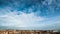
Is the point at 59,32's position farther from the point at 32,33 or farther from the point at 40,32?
Result: the point at 32,33

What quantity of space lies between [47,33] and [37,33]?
381 millimetres

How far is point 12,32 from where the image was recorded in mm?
3285

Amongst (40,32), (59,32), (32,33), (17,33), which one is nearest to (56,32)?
(59,32)

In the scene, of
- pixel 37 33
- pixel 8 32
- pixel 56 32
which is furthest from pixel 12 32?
pixel 56 32

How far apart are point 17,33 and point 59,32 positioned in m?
1.60

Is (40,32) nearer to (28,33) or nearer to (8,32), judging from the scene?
(28,33)

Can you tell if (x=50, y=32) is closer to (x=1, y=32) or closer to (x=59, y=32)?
(x=59, y=32)

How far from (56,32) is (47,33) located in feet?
1.14

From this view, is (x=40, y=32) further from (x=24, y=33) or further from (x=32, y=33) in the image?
(x=24, y=33)

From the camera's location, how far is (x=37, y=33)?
3277 millimetres

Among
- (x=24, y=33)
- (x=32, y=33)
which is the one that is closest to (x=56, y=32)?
(x=32, y=33)

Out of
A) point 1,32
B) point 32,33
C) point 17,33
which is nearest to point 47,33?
point 32,33

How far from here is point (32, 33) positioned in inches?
127

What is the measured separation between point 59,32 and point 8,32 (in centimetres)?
194
